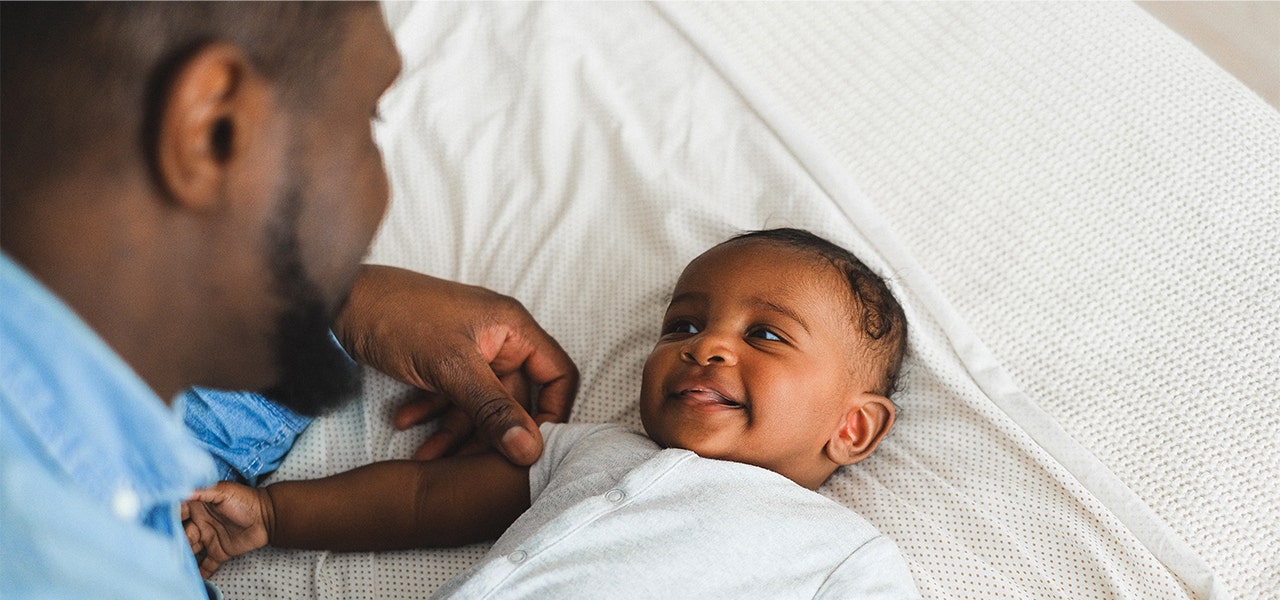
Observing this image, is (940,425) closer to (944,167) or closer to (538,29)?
(944,167)

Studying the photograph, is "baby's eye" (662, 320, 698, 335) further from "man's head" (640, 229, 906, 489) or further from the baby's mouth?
the baby's mouth

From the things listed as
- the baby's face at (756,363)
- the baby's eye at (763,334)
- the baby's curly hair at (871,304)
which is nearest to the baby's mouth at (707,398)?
the baby's face at (756,363)

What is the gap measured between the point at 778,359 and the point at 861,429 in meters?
0.17

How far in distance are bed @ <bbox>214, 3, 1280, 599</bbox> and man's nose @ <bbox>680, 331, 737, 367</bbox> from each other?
0.66 feet

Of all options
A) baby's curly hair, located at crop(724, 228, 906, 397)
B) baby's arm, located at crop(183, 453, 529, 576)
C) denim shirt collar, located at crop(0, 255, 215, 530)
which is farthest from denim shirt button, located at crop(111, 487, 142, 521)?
baby's curly hair, located at crop(724, 228, 906, 397)

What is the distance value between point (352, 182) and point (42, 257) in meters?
0.21

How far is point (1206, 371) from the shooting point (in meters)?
1.33

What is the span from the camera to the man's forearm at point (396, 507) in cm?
127

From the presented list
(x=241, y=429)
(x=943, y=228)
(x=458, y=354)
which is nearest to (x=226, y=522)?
(x=241, y=429)

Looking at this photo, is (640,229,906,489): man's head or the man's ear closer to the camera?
the man's ear

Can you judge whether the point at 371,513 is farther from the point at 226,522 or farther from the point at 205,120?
the point at 205,120

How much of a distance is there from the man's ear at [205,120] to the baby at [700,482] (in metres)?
0.53

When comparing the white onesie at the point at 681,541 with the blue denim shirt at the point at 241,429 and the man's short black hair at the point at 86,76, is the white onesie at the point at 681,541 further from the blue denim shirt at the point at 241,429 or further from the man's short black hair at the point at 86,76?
the man's short black hair at the point at 86,76

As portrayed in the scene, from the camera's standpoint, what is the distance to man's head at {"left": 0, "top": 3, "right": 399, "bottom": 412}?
0.64m
